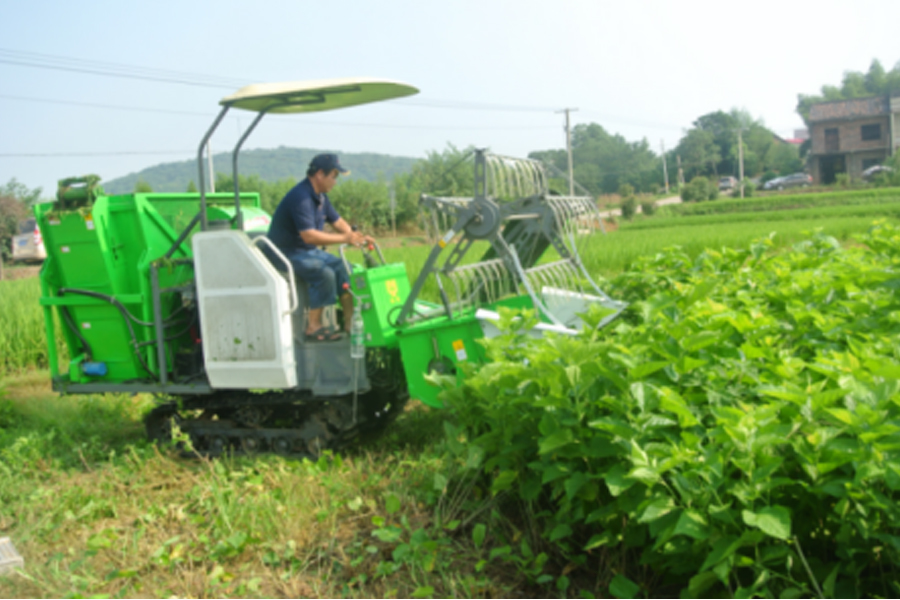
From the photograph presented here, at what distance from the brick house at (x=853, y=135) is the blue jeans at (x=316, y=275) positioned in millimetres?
58505

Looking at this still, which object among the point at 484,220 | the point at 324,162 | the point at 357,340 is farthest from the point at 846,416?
the point at 324,162

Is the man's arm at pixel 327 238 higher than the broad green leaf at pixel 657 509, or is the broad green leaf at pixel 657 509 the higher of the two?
the man's arm at pixel 327 238

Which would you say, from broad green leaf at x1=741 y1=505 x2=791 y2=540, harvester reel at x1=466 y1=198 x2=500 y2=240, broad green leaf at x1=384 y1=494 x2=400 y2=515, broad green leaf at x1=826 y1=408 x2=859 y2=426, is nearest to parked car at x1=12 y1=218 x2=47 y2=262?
harvester reel at x1=466 y1=198 x2=500 y2=240

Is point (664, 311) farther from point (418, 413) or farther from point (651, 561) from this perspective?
point (418, 413)

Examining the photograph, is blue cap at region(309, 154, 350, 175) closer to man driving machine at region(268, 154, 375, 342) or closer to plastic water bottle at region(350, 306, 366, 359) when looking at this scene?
man driving machine at region(268, 154, 375, 342)

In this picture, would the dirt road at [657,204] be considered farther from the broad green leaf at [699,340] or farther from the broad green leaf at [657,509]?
the broad green leaf at [657,509]

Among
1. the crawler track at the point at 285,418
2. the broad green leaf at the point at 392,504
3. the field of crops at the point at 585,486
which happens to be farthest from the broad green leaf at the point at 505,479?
the crawler track at the point at 285,418

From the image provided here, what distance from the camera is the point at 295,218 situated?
5.73 m

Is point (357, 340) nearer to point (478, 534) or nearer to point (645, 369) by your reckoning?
point (478, 534)

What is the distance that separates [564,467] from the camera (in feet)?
10.7

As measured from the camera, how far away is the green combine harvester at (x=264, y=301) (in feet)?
17.9

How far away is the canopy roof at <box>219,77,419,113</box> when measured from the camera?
5.34 meters

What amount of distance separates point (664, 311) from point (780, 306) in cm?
115

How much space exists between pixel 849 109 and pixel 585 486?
2556 inches
